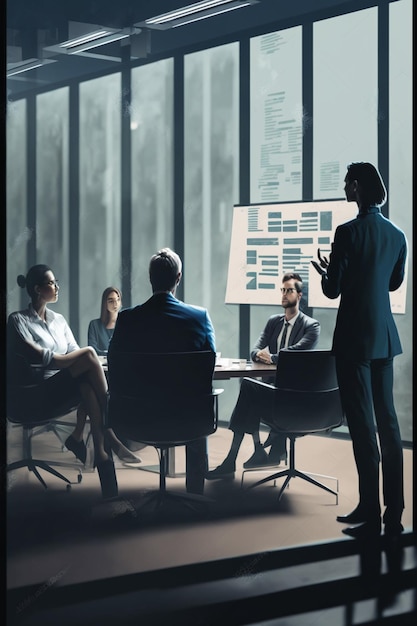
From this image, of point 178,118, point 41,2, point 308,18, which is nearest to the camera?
point 41,2

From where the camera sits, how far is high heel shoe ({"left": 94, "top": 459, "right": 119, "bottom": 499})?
3893mm

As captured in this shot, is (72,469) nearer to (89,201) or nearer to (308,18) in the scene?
(89,201)

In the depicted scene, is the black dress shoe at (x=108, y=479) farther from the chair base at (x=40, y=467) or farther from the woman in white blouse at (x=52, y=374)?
the chair base at (x=40, y=467)

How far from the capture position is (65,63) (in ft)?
12.9

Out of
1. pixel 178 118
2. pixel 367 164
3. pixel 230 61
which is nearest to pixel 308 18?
pixel 230 61

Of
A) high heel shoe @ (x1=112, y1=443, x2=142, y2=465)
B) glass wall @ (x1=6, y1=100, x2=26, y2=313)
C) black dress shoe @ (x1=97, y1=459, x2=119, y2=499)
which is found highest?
glass wall @ (x1=6, y1=100, x2=26, y2=313)

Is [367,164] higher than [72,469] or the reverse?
higher

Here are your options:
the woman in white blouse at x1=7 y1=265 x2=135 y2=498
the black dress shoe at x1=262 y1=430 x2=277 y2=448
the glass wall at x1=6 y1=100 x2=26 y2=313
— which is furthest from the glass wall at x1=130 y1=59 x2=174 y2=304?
the black dress shoe at x1=262 y1=430 x2=277 y2=448

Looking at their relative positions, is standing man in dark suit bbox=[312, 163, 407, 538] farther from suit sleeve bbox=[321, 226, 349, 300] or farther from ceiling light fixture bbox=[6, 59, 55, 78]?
ceiling light fixture bbox=[6, 59, 55, 78]

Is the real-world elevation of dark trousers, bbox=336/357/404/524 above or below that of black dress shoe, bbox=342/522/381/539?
above

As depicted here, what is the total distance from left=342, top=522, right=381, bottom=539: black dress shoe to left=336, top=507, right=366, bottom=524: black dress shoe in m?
0.03

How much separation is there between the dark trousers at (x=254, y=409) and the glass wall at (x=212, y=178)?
1.79ft

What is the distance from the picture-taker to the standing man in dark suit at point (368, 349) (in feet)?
13.7

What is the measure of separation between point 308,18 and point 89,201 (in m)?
2.53
